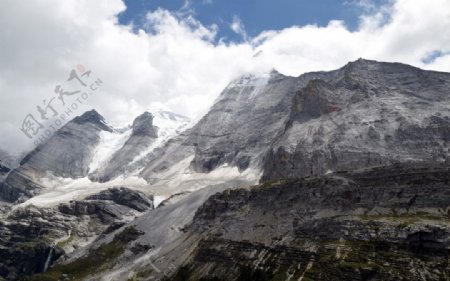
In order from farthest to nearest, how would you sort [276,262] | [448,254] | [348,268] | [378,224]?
1. [276,262]
2. [378,224]
3. [348,268]
4. [448,254]

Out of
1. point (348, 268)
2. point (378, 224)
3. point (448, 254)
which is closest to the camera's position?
point (448, 254)

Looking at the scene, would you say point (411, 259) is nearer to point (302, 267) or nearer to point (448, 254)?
point (448, 254)

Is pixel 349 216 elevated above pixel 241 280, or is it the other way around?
pixel 349 216

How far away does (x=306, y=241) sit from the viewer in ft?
643

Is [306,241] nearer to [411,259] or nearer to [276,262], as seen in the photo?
[276,262]

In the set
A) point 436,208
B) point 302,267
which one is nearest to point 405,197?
point 436,208

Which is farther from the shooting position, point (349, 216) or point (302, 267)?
point (349, 216)

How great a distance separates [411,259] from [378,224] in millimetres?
22254

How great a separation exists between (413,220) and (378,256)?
1937 centimetres

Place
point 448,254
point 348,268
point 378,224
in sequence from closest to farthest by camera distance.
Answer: point 448,254 → point 348,268 → point 378,224

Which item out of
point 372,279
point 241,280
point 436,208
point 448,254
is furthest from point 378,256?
point 241,280

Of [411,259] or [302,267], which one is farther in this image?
[302,267]

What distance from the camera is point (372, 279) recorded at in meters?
161

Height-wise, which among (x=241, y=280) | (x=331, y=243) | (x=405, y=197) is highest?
(x=405, y=197)
